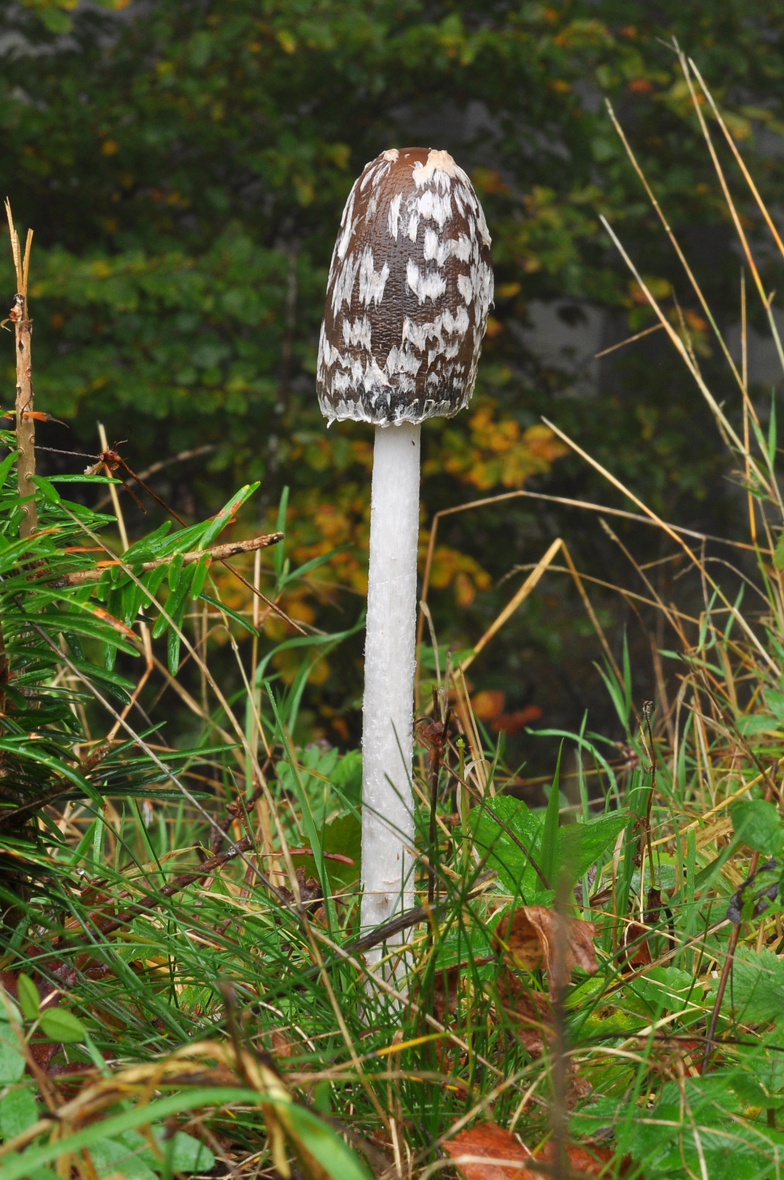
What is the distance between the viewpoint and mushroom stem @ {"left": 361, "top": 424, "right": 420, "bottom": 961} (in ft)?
4.91

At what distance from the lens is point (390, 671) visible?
1.53 meters

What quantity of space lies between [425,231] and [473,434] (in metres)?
3.02

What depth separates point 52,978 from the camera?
1.22 m

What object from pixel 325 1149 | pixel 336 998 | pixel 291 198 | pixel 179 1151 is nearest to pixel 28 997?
pixel 179 1151

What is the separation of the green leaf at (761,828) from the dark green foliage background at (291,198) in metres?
2.87

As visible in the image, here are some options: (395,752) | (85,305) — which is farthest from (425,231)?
(85,305)

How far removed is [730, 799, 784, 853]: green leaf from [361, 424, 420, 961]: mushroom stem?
541 millimetres

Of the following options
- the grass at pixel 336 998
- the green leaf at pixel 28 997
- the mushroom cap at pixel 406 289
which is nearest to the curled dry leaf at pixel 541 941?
the grass at pixel 336 998

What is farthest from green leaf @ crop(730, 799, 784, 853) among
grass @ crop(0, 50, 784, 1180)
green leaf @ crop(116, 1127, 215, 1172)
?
green leaf @ crop(116, 1127, 215, 1172)

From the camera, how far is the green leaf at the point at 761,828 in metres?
1.10

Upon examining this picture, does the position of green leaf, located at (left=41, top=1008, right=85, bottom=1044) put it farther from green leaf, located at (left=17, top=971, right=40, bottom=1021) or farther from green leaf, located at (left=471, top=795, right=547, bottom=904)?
green leaf, located at (left=471, top=795, right=547, bottom=904)

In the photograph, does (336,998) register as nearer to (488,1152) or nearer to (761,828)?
(488,1152)

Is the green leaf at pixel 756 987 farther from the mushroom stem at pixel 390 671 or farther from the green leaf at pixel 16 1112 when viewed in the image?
the green leaf at pixel 16 1112

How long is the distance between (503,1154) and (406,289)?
1.10 metres
